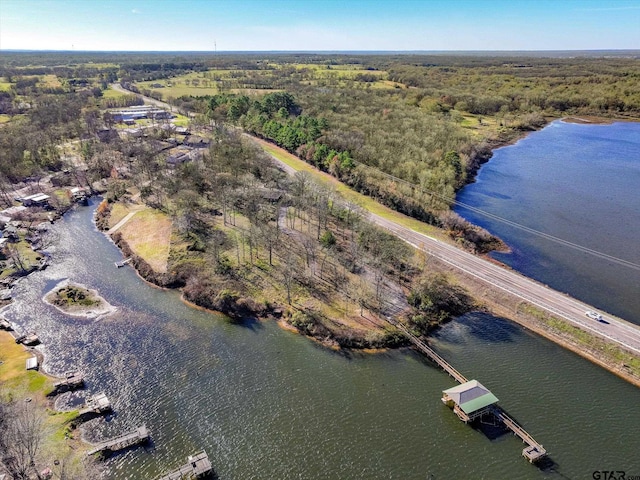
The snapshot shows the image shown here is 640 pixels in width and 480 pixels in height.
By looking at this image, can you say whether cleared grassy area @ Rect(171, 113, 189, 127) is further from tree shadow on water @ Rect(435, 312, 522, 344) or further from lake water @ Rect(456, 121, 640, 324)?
tree shadow on water @ Rect(435, 312, 522, 344)

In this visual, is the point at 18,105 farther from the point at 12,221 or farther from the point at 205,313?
the point at 205,313

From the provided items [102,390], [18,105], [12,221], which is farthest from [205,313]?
[18,105]

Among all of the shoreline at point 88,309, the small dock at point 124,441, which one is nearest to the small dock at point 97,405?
the small dock at point 124,441

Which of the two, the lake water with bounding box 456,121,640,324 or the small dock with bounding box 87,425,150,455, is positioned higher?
the lake water with bounding box 456,121,640,324

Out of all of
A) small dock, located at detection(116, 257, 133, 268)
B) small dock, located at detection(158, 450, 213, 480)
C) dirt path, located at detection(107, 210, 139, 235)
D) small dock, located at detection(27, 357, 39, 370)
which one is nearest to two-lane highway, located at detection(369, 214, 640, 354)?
small dock, located at detection(158, 450, 213, 480)

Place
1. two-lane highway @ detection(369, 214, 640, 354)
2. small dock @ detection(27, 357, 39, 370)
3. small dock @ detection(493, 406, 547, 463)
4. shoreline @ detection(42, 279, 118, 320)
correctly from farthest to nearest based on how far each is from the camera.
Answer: shoreline @ detection(42, 279, 118, 320), two-lane highway @ detection(369, 214, 640, 354), small dock @ detection(27, 357, 39, 370), small dock @ detection(493, 406, 547, 463)

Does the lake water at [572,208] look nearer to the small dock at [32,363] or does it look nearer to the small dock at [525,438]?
the small dock at [525,438]
